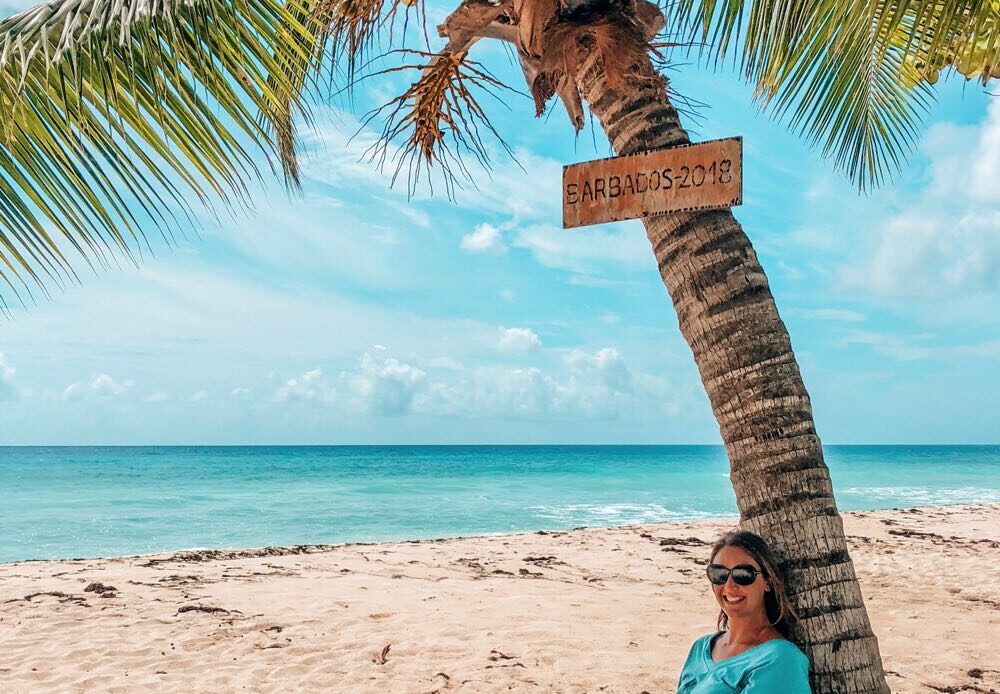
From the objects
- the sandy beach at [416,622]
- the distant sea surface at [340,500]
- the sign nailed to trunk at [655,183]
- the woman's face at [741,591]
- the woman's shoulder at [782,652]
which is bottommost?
the distant sea surface at [340,500]

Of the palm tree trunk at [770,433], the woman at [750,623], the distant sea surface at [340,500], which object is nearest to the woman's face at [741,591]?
the woman at [750,623]

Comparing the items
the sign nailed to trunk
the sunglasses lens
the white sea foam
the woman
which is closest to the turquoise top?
the woman

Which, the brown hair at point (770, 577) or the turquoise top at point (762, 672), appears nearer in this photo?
the turquoise top at point (762, 672)

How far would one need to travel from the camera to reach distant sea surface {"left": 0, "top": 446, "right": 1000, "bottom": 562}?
21672 millimetres

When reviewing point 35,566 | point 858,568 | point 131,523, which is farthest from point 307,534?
point 858,568

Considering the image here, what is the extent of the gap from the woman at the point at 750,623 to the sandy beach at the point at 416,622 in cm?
259

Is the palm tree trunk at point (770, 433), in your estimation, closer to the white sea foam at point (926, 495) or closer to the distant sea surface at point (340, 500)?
the distant sea surface at point (340, 500)

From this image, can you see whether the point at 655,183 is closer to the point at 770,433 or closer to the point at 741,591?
the point at 770,433

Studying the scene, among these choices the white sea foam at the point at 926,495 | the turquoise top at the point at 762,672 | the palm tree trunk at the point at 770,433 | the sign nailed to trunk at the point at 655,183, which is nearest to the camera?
the turquoise top at the point at 762,672

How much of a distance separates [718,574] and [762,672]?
353 mm

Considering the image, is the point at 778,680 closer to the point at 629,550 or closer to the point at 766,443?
the point at 766,443

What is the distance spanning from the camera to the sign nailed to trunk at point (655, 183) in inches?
114

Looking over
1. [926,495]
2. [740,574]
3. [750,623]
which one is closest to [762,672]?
[750,623]

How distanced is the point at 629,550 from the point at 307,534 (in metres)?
12.5
